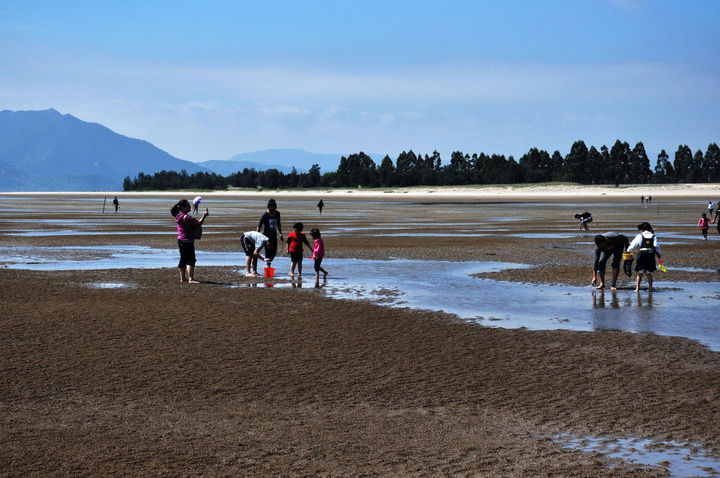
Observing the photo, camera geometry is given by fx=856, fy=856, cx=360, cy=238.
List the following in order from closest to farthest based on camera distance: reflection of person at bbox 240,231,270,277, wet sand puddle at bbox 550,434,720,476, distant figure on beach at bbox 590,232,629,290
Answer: wet sand puddle at bbox 550,434,720,476 < distant figure on beach at bbox 590,232,629,290 < reflection of person at bbox 240,231,270,277

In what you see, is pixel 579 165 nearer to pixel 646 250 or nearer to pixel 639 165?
pixel 639 165

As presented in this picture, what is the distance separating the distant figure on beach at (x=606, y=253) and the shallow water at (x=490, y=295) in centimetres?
36

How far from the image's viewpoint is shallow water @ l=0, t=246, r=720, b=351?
1420 centimetres

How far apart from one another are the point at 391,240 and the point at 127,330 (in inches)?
844

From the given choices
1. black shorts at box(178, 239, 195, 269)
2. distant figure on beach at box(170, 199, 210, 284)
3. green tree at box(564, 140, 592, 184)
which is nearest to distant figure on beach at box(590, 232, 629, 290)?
distant figure on beach at box(170, 199, 210, 284)

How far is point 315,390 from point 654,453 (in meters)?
3.79

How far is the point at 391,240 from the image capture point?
112ft

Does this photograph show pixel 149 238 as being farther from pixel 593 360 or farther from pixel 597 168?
pixel 597 168

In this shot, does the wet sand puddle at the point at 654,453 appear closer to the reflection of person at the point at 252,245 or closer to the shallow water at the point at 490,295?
the shallow water at the point at 490,295

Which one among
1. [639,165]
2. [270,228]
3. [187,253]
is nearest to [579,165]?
[639,165]

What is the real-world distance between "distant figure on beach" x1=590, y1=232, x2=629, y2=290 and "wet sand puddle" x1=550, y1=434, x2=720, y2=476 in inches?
413

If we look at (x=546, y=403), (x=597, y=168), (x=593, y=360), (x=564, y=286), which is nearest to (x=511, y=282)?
(x=564, y=286)

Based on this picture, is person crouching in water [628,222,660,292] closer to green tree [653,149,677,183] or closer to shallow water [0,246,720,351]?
shallow water [0,246,720,351]

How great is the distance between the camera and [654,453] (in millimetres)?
7293
